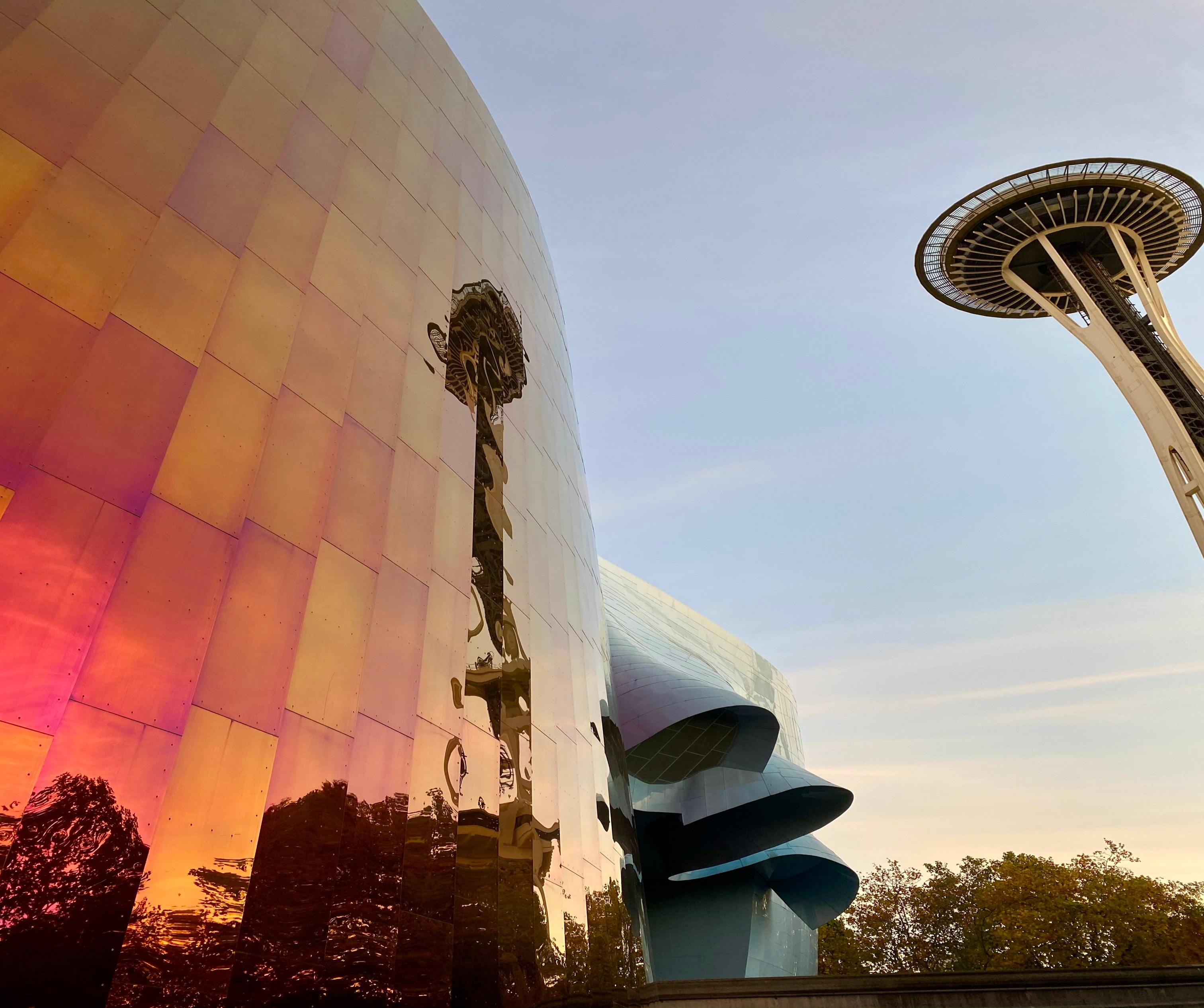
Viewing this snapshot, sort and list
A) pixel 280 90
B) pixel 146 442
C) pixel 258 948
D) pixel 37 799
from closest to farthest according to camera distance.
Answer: pixel 37 799 < pixel 258 948 < pixel 146 442 < pixel 280 90

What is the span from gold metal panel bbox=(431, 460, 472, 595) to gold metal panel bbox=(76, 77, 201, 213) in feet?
16.6

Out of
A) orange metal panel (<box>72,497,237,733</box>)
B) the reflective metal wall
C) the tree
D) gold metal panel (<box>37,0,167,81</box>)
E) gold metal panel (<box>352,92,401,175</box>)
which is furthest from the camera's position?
the tree

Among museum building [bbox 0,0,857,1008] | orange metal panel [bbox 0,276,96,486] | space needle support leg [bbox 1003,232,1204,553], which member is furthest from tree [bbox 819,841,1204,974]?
orange metal panel [bbox 0,276,96,486]

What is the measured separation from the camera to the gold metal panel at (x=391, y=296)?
11.8m

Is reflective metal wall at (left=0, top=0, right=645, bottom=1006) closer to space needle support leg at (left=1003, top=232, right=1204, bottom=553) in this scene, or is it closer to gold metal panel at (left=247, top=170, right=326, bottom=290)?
gold metal panel at (left=247, top=170, right=326, bottom=290)

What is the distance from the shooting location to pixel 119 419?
709 cm

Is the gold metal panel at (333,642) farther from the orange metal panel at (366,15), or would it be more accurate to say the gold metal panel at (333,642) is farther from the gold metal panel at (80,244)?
the orange metal panel at (366,15)

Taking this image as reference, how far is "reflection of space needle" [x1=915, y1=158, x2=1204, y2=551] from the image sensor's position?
3172 cm

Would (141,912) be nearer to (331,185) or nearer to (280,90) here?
(331,185)

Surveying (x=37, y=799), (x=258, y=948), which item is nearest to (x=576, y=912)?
(x=258, y=948)

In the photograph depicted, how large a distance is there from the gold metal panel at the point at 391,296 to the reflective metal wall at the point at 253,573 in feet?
0.22

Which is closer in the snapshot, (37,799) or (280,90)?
(37,799)

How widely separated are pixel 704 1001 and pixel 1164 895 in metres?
47.3

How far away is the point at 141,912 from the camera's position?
18.9 feet
